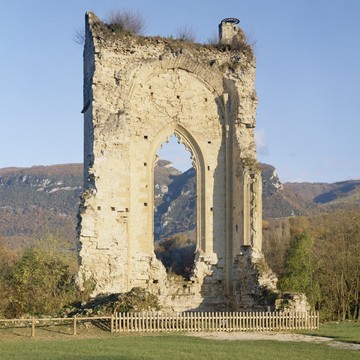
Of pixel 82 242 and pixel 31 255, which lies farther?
pixel 31 255

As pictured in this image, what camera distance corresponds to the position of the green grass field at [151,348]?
1184 centimetres

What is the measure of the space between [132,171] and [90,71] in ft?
11.3

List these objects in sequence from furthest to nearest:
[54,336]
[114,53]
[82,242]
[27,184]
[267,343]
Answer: [27,184] → [114,53] → [82,242] → [54,336] → [267,343]

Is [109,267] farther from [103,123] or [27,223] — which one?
[27,223]

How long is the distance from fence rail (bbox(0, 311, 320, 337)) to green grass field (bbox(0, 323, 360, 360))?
65 cm

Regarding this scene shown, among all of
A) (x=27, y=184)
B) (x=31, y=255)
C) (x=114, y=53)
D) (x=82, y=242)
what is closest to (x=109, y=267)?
(x=82, y=242)

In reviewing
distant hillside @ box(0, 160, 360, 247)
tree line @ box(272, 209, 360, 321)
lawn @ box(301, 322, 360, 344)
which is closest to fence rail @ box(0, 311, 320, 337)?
lawn @ box(301, 322, 360, 344)

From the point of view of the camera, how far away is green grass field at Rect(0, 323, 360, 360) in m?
11.8

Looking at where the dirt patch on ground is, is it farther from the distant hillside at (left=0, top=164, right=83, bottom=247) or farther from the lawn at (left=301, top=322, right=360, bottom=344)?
the distant hillside at (left=0, top=164, right=83, bottom=247)

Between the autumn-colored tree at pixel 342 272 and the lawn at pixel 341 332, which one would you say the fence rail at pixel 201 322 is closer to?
the lawn at pixel 341 332

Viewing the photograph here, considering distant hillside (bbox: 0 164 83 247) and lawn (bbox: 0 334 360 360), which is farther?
distant hillside (bbox: 0 164 83 247)

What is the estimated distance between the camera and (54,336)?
14812 mm

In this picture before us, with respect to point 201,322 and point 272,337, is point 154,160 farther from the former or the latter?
point 272,337

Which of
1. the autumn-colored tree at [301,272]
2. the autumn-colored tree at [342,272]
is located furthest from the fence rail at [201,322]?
the autumn-colored tree at [301,272]
